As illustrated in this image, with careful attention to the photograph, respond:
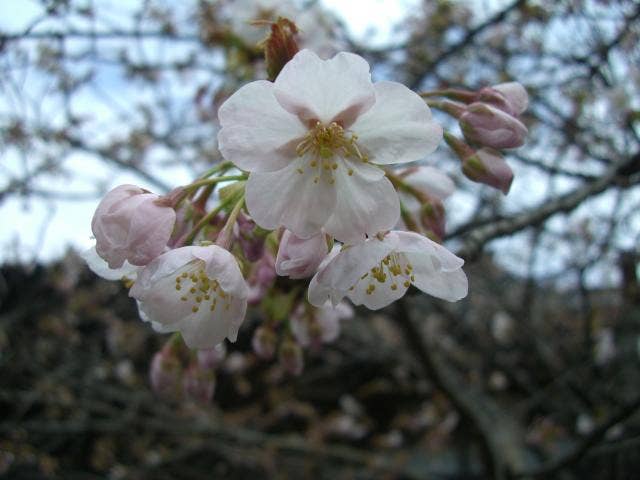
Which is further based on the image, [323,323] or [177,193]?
[323,323]

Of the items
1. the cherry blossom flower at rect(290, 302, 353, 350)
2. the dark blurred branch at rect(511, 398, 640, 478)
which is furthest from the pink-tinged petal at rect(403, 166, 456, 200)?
the dark blurred branch at rect(511, 398, 640, 478)

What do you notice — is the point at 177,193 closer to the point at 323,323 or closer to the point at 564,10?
the point at 323,323

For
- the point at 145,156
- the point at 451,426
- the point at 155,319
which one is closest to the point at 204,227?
the point at 155,319

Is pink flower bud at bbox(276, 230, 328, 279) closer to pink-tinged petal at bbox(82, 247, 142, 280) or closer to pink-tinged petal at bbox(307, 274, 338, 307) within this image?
pink-tinged petal at bbox(307, 274, 338, 307)

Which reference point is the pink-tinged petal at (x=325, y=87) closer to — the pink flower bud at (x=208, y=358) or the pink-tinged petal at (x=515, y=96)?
the pink-tinged petal at (x=515, y=96)

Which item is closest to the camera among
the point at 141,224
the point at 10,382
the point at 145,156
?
the point at 141,224
